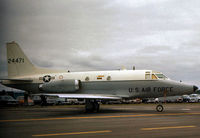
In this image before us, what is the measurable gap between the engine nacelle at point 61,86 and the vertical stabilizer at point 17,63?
4.00 m

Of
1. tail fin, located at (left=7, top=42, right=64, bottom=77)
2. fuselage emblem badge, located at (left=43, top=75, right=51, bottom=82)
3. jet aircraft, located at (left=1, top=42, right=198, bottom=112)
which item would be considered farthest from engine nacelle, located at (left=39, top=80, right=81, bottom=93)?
tail fin, located at (left=7, top=42, right=64, bottom=77)

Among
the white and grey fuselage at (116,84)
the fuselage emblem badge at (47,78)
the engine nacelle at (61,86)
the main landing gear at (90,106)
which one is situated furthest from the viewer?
the fuselage emblem badge at (47,78)

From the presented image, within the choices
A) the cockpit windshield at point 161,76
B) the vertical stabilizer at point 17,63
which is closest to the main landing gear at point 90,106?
the cockpit windshield at point 161,76

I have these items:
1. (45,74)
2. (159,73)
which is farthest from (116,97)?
(45,74)

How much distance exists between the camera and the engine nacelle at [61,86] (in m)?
23.9

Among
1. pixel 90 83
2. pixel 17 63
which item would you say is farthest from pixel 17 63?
pixel 90 83

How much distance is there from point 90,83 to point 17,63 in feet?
31.9

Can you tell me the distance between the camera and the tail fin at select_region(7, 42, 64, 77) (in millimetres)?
27797

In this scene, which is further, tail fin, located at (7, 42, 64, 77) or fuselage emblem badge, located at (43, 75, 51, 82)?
tail fin, located at (7, 42, 64, 77)

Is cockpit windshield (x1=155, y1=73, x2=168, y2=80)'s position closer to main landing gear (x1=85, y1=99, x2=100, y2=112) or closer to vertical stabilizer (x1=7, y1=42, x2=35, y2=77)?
main landing gear (x1=85, y1=99, x2=100, y2=112)

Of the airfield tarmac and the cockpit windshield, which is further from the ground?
the cockpit windshield

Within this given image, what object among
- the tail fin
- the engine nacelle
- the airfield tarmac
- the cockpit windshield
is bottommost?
the airfield tarmac

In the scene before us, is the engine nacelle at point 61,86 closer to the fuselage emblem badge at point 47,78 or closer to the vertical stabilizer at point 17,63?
the fuselage emblem badge at point 47,78

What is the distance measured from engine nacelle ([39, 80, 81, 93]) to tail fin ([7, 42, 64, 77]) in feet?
11.4
